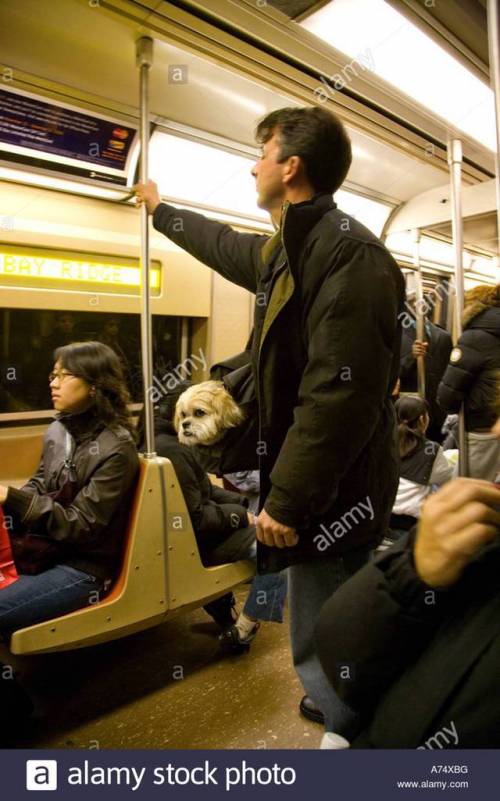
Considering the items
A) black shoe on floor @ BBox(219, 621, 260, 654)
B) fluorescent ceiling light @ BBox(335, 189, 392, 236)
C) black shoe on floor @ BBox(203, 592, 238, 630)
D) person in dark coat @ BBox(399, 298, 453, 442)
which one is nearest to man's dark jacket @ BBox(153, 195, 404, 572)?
black shoe on floor @ BBox(219, 621, 260, 654)

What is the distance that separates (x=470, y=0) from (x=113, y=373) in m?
2.08

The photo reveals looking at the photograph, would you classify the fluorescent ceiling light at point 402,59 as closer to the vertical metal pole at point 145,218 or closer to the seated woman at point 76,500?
the vertical metal pole at point 145,218

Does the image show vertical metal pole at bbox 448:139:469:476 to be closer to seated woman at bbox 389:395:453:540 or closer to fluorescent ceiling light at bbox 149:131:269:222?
seated woman at bbox 389:395:453:540

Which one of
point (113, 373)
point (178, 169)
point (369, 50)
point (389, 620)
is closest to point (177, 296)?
point (178, 169)

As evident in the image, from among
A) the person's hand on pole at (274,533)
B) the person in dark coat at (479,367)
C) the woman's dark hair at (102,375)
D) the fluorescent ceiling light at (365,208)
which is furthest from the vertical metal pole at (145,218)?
the fluorescent ceiling light at (365,208)

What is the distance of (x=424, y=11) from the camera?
2061mm

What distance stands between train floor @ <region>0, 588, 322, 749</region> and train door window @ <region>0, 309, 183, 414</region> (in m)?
1.26

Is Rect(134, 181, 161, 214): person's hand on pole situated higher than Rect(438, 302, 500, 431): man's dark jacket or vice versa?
Rect(134, 181, 161, 214): person's hand on pole

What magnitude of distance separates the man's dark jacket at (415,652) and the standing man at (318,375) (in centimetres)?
56

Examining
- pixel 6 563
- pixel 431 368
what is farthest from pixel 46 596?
pixel 431 368

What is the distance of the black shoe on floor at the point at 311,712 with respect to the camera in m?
2.23

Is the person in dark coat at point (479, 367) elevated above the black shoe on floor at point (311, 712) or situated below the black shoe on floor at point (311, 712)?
above

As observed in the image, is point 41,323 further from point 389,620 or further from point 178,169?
point 389,620

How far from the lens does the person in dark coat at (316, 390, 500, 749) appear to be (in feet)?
2.54
